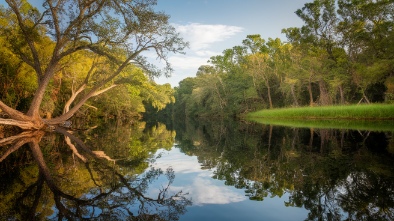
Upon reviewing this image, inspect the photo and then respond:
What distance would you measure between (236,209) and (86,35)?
1529 cm

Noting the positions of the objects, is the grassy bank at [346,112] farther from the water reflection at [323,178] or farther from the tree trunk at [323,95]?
the water reflection at [323,178]

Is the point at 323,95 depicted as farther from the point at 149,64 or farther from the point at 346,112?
the point at 149,64

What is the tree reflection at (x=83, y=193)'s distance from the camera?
14.7 feet

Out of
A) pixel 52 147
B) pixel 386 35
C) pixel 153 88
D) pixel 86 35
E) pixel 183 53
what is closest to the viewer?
pixel 52 147

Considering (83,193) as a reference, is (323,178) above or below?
above

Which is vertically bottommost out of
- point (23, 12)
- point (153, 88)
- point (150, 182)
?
point (150, 182)

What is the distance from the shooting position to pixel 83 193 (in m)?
5.54

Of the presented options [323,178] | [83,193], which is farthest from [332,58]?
[83,193]

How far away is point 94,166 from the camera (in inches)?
314

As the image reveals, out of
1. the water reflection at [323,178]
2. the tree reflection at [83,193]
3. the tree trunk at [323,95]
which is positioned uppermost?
the tree trunk at [323,95]

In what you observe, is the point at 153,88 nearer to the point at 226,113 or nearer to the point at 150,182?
the point at 226,113

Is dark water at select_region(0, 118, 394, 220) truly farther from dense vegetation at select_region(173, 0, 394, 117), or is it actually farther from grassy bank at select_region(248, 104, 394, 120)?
dense vegetation at select_region(173, 0, 394, 117)

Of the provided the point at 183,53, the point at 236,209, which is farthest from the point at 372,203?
the point at 183,53

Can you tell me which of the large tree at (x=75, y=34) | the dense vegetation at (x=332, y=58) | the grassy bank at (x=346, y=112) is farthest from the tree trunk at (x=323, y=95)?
the large tree at (x=75, y=34)
